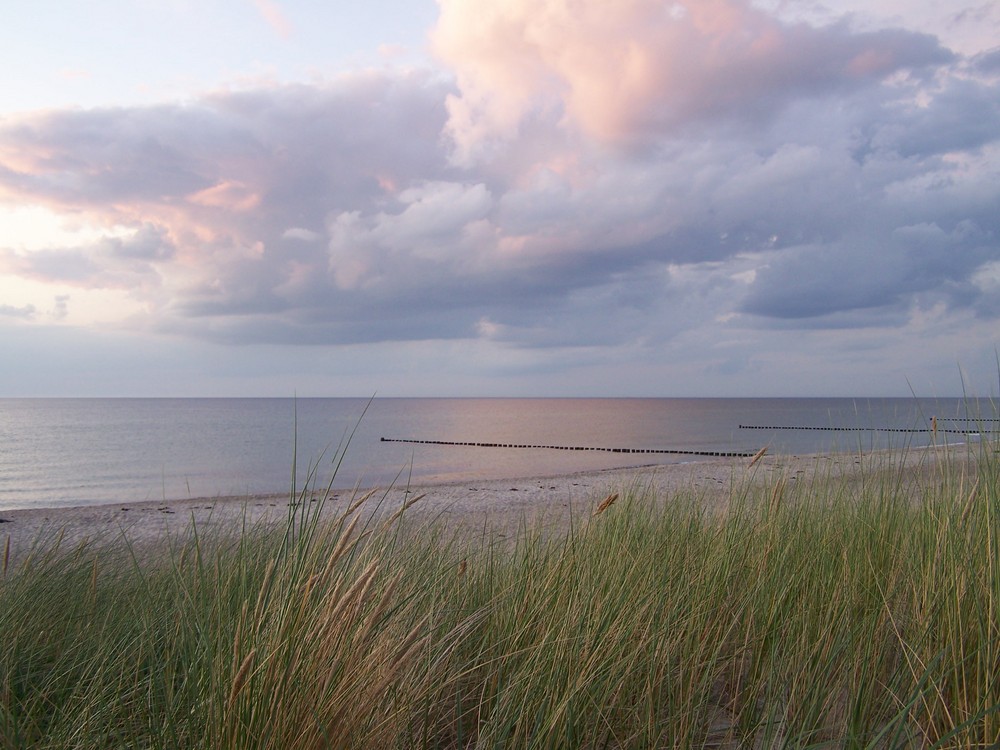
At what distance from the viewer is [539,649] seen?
2.05 metres

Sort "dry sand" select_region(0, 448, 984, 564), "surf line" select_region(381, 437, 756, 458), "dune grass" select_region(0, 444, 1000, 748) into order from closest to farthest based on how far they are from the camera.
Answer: "dune grass" select_region(0, 444, 1000, 748) < "dry sand" select_region(0, 448, 984, 564) < "surf line" select_region(381, 437, 756, 458)

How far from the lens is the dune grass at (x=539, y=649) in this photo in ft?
5.60

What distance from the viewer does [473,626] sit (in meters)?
2.54

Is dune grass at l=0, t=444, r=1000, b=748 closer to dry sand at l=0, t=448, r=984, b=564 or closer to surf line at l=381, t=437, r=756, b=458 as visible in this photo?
dry sand at l=0, t=448, r=984, b=564

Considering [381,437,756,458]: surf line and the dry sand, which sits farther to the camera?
[381,437,756,458]: surf line

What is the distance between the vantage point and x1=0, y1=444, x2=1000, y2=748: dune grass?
5.60ft

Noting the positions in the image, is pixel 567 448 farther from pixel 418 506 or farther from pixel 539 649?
pixel 539 649

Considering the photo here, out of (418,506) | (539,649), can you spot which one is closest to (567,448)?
(418,506)

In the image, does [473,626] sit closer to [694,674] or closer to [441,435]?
[694,674]

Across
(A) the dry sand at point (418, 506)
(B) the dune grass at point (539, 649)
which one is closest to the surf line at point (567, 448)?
(A) the dry sand at point (418, 506)

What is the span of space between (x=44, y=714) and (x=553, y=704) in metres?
1.58

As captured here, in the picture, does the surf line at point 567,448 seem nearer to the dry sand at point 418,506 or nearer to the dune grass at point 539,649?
the dry sand at point 418,506

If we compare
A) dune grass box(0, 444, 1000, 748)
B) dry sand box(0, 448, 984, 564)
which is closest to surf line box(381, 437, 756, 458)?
dry sand box(0, 448, 984, 564)

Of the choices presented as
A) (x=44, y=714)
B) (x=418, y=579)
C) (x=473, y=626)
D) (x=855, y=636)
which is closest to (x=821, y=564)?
(x=855, y=636)
